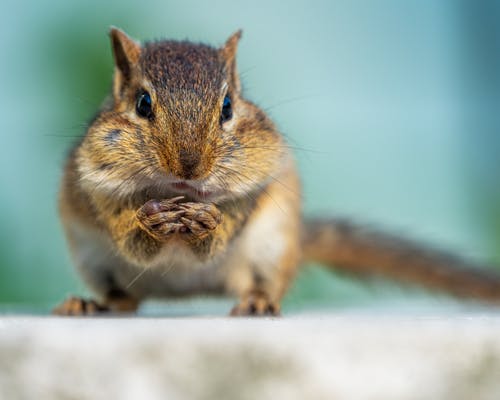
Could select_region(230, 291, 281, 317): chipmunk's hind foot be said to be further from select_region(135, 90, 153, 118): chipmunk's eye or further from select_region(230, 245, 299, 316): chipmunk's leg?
select_region(135, 90, 153, 118): chipmunk's eye

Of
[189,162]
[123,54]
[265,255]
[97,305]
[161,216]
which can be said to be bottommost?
[97,305]

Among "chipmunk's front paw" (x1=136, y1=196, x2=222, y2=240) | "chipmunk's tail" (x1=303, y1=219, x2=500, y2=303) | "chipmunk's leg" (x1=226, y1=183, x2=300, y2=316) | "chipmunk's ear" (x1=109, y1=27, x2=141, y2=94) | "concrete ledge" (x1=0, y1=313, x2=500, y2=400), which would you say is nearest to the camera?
"concrete ledge" (x1=0, y1=313, x2=500, y2=400)

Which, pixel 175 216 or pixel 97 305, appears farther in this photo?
pixel 97 305

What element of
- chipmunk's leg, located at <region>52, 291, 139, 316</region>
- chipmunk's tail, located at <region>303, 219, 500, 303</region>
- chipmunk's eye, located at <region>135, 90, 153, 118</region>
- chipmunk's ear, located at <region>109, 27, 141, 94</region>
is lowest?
chipmunk's leg, located at <region>52, 291, 139, 316</region>

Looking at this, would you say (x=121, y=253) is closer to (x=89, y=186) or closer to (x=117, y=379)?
(x=89, y=186)

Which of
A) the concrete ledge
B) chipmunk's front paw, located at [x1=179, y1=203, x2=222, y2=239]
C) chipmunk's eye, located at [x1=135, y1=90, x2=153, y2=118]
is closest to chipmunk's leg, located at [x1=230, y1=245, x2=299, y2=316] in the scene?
chipmunk's front paw, located at [x1=179, y1=203, x2=222, y2=239]

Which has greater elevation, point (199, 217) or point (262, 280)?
point (199, 217)

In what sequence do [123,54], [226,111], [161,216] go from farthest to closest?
[123,54] → [226,111] → [161,216]

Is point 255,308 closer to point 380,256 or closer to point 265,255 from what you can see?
point 265,255

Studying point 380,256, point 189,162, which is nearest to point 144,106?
point 189,162
